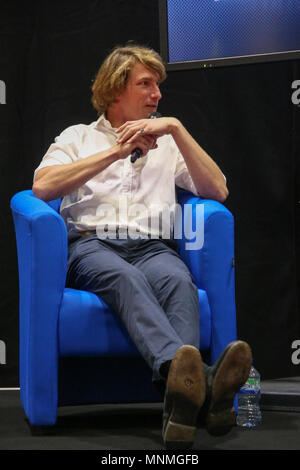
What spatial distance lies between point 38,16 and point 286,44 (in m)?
1.15

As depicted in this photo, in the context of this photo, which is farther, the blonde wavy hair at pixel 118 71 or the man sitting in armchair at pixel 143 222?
the blonde wavy hair at pixel 118 71

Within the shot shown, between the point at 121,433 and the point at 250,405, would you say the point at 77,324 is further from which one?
the point at 250,405

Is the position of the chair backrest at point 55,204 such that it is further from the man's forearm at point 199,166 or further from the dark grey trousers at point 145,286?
the man's forearm at point 199,166

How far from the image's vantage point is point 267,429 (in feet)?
7.60

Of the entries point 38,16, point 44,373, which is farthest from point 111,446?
point 38,16

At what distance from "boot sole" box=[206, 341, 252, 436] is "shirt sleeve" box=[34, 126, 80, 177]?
102 cm

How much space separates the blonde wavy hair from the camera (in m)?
2.77

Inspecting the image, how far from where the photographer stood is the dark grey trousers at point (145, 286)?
2062 mm

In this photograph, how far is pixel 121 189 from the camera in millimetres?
2635

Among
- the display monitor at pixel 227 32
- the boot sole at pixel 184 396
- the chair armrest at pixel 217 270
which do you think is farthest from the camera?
the display monitor at pixel 227 32

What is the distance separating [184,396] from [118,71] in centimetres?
135

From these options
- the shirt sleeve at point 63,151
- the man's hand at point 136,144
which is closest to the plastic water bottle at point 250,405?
the man's hand at point 136,144

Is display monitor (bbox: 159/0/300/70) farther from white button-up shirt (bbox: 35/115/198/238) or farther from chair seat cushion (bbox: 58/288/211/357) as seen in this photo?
chair seat cushion (bbox: 58/288/211/357)

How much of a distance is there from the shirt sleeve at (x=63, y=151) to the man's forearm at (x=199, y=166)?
1.22ft
